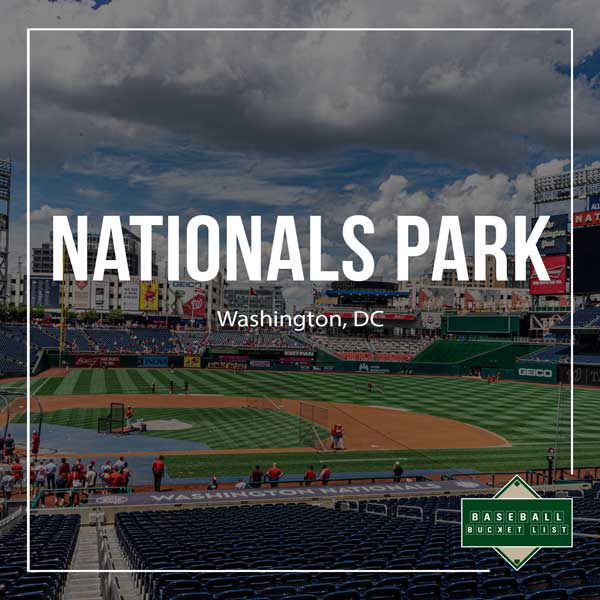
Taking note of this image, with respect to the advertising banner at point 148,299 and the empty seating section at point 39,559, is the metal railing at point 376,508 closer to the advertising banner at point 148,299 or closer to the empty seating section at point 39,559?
the empty seating section at point 39,559

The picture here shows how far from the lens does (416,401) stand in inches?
1734

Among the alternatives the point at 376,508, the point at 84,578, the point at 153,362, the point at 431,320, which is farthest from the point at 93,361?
the point at 84,578

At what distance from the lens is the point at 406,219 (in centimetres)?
1388

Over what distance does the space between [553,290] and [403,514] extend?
2122 inches

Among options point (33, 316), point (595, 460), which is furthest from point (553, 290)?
point (33, 316)

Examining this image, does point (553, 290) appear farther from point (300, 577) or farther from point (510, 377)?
point (300, 577)

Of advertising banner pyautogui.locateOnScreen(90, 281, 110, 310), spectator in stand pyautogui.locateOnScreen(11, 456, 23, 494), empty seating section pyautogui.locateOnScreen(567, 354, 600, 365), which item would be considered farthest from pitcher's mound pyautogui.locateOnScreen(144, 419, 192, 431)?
advertising banner pyautogui.locateOnScreen(90, 281, 110, 310)

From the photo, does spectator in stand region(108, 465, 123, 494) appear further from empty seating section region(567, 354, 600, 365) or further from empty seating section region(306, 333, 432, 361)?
empty seating section region(306, 333, 432, 361)

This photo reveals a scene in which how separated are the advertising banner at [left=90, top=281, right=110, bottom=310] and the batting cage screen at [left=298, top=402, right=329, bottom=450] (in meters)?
58.6

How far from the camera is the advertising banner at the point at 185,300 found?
93.3 metres

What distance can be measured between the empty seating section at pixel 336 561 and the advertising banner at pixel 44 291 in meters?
84.6

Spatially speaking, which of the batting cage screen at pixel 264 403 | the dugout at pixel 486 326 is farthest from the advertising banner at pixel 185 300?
the batting cage screen at pixel 264 403

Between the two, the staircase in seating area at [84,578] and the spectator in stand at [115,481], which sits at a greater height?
the staircase in seating area at [84,578]

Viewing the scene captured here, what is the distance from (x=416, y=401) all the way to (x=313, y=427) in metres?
15.4
